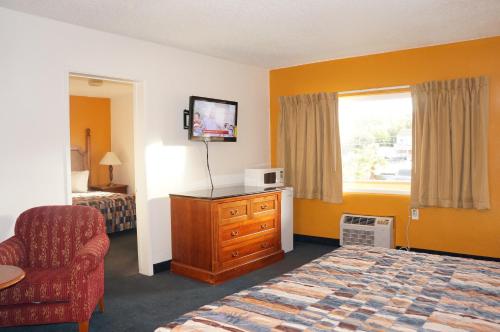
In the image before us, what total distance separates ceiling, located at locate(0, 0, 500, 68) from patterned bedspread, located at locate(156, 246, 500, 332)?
2.11 meters

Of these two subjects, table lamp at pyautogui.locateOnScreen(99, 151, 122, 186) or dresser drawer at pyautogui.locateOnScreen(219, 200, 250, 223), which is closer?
dresser drawer at pyautogui.locateOnScreen(219, 200, 250, 223)

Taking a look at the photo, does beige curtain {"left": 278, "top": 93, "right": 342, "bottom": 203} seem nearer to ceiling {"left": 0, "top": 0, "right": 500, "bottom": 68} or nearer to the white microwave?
the white microwave

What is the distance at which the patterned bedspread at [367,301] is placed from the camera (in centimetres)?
161

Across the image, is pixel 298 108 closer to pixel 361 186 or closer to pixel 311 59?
pixel 311 59

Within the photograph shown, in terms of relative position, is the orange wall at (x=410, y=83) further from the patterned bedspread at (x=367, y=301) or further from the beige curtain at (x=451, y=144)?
the patterned bedspread at (x=367, y=301)

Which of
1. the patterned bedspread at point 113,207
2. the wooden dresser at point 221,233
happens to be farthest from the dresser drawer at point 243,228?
the patterned bedspread at point 113,207

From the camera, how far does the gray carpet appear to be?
304cm

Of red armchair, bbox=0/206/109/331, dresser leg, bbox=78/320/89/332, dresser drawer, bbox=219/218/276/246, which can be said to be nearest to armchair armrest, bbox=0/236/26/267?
red armchair, bbox=0/206/109/331

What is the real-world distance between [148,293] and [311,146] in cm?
287

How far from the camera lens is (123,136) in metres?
7.66

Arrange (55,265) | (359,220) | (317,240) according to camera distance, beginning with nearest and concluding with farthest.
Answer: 1. (55,265)
2. (359,220)
3. (317,240)

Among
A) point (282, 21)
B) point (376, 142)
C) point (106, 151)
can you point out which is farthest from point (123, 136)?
point (282, 21)

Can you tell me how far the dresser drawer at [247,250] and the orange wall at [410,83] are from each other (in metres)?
1.11

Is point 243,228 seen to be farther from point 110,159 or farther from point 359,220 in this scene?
point 110,159
